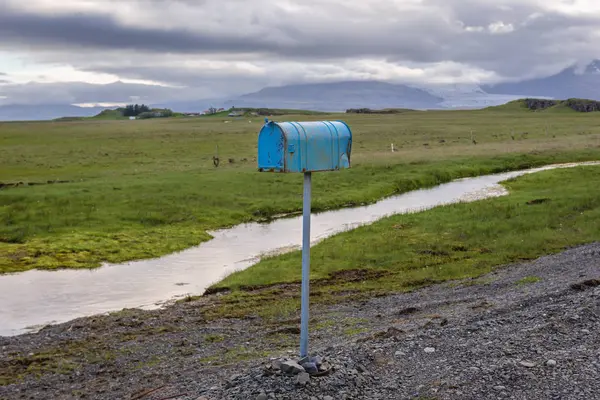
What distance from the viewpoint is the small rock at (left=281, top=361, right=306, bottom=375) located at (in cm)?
1124

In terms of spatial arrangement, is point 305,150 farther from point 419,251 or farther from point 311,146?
point 419,251

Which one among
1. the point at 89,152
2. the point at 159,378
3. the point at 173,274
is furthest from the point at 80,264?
the point at 89,152

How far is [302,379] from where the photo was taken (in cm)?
1096

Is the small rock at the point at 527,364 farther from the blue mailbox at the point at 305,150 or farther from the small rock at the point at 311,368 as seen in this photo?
the blue mailbox at the point at 305,150

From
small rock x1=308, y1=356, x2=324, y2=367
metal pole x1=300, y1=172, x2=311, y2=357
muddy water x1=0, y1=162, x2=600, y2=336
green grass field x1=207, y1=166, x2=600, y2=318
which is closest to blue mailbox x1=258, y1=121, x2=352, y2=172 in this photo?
metal pole x1=300, y1=172, x2=311, y2=357

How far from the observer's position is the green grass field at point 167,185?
34344mm

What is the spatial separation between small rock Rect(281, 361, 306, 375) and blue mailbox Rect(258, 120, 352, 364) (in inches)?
17.5

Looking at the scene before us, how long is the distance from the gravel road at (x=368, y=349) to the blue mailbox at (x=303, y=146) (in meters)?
3.68

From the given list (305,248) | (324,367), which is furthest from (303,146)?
(324,367)

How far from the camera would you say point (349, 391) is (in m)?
11.0

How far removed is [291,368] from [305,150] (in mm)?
3852

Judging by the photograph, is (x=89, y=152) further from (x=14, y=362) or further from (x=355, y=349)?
(x=355, y=349)

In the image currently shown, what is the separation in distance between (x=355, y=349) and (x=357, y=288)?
31.9ft

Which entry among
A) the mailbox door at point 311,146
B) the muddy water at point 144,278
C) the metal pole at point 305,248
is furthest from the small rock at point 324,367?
the muddy water at point 144,278
